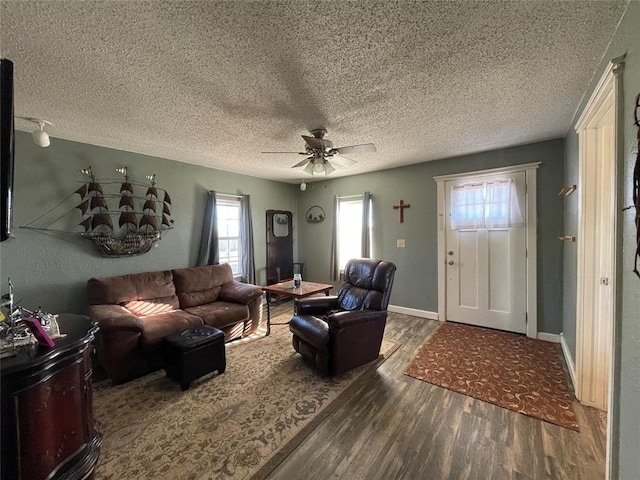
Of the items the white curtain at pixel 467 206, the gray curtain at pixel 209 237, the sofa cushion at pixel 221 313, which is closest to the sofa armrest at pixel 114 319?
the sofa cushion at pixel 221 313

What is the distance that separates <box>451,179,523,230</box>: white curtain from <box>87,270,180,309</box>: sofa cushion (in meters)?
3.93

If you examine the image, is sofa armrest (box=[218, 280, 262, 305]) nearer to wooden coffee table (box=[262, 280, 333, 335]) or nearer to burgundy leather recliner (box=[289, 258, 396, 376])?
wooden coffee table (box=[262, 280, 333, 335])

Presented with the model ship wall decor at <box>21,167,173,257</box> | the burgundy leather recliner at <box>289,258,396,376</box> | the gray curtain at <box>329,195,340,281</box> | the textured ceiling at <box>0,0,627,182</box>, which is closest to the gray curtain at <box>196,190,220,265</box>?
the model ship wall decor at <box>21,167,173,257</box>

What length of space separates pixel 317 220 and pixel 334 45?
13.0 feet

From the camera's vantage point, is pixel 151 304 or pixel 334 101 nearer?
pixel 334 101

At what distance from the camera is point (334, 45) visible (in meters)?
1.48

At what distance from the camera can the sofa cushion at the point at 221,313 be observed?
313 cm

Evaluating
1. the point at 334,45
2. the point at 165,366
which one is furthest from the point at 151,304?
the point at 334,45

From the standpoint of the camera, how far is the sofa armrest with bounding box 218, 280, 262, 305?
3.58 m

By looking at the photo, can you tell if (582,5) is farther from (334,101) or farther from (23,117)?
(23,117)

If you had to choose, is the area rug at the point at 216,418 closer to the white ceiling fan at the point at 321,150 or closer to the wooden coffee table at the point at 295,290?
the wooden coffee table at the point at 295,290

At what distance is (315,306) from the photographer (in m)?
3.18

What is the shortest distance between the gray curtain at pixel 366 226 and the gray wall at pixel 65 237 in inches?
108

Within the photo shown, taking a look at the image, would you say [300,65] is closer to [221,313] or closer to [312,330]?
[312,330]
